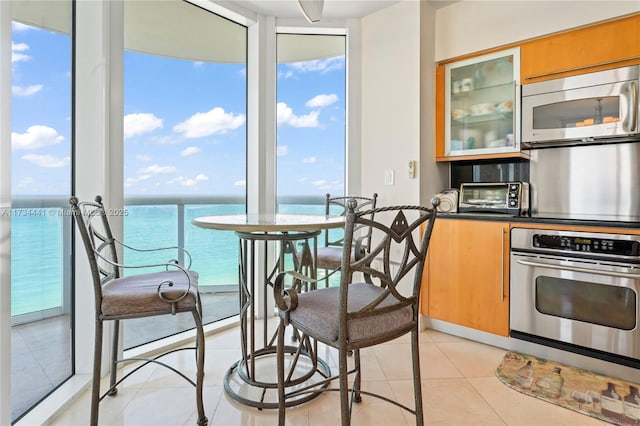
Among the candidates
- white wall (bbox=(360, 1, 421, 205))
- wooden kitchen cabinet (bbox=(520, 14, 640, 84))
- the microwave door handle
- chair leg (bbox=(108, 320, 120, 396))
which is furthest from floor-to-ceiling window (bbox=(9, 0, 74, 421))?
the microwave door handle

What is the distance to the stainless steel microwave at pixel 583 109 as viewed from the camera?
2.11m

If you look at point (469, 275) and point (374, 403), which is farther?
point (469, 275)

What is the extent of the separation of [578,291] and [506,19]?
75.3 inches

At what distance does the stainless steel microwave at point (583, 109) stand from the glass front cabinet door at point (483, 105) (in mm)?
112

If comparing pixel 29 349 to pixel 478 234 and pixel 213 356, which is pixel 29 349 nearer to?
pixel 213 356

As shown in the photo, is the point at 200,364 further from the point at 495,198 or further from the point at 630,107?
the point at 630,107

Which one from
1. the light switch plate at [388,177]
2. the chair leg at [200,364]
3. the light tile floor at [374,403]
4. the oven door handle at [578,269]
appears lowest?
the light tile floor at [374,403]

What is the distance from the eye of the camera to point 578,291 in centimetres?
213

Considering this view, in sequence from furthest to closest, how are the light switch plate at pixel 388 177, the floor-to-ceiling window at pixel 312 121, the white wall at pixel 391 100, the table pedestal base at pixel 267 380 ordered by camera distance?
the floor-to-ceiling window at pixel 312 121
the light switch plate at pixel 388 177
the white wall at pixel 391 100
the table pedestal base at pixel 267 380

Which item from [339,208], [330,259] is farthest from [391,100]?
[330,259]

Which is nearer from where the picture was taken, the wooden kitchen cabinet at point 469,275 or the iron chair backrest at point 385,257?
the iron chair backrest at point 385,257

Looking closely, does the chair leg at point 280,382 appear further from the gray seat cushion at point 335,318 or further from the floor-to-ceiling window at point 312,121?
the floor-to-ceiling window at point 312,121

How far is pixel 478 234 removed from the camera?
8.20 ft

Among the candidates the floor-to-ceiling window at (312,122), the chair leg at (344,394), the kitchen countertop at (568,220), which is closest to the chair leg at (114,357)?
the chair leg at (344,394)
